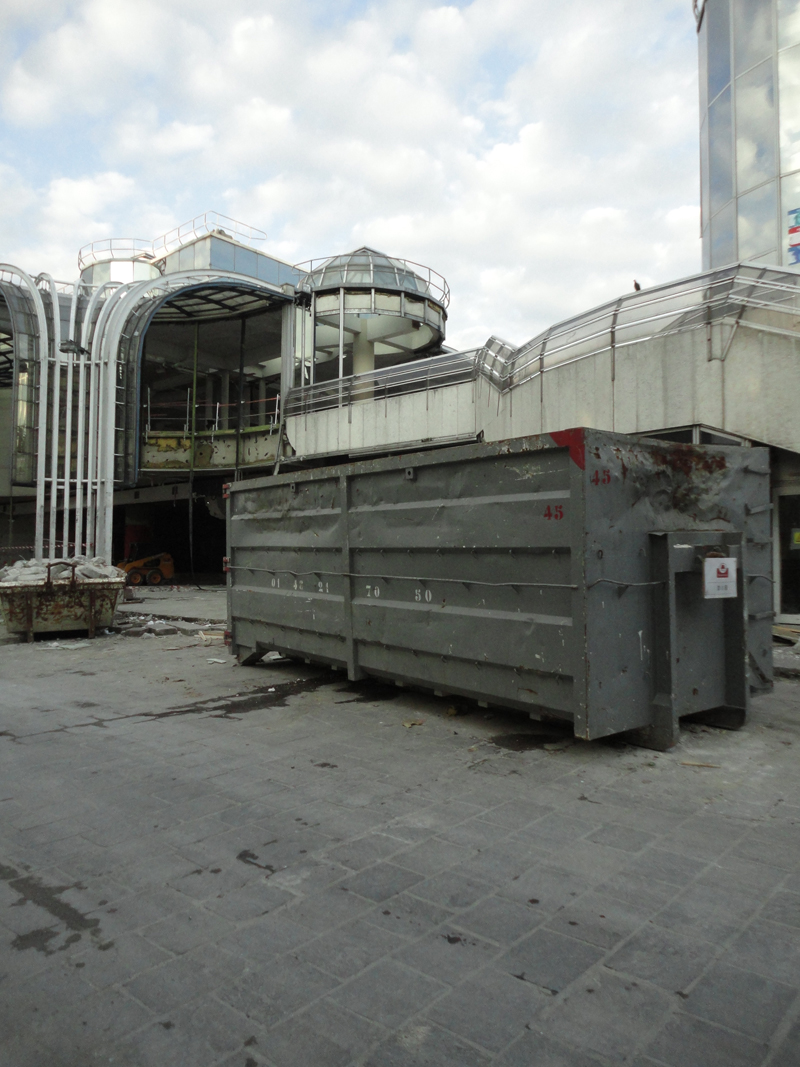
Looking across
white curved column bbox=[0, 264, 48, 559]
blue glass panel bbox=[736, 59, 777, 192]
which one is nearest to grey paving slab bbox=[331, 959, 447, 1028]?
white curved column bbox=[0, 264, 48, 559]

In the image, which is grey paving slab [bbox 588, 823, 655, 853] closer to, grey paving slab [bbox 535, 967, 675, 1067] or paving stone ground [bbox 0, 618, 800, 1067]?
paving stone ground [bbox 0, 618, 800, 1067]

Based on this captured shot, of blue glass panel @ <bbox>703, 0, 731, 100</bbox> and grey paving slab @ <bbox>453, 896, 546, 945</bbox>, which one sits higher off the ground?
blue glass panel @ <bbox>703, 0, 731, 100</bbox>

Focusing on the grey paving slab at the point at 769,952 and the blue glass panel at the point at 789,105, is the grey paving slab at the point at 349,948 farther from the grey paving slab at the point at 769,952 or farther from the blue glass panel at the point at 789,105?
the blue glass panel at the point at 789,105

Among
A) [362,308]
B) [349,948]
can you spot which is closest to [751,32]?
[362,308]

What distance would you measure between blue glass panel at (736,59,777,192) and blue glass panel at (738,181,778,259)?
11.3 inches

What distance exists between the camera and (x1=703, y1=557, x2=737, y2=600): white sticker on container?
487 cm

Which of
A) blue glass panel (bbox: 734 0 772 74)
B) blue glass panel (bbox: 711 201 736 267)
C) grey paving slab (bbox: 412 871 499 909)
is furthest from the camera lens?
blue glass panel (bbox: 711 201 736 267)

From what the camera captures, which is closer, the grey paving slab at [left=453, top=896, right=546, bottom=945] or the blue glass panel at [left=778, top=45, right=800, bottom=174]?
the grey paving slab at [left=453, top=896, right=546, bottom=945]

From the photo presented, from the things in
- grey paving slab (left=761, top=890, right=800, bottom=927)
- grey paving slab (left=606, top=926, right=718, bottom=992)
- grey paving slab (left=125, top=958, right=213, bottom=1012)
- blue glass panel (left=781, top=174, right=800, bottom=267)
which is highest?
blue glass panel (left=781, top=174, right=800, bottom=267)

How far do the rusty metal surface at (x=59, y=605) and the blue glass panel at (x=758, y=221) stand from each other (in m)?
14.8

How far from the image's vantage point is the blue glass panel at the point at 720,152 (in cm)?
1630

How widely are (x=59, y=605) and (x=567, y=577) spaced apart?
9.05m

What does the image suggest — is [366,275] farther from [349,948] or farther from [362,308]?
[349,948]

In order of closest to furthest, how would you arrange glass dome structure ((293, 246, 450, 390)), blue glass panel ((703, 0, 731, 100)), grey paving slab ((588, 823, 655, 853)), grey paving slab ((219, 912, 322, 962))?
grey paving slab ((219, 912, 322, 962))
grey paving slab ((588, 823, 655, 853))
blue glass panel ((703, 0, 731, 100))
glass dome structure ((293, 246, 450, 390))
